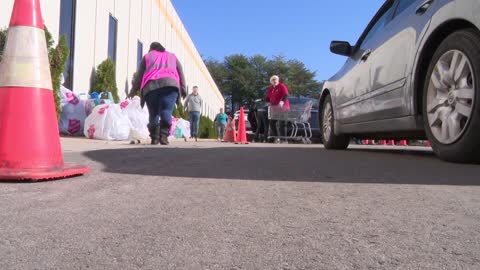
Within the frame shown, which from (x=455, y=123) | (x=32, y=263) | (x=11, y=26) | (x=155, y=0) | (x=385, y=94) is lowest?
(x=32, y=263)

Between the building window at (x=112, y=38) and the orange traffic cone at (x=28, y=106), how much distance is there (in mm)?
12523

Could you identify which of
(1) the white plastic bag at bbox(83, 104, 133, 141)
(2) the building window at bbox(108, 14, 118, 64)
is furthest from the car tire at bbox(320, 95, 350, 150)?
(2) the building window at bbox(108, 14, 118, 64)

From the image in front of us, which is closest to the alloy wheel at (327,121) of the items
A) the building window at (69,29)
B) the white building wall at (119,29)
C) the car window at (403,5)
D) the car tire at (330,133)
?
the car tire at (330,133)

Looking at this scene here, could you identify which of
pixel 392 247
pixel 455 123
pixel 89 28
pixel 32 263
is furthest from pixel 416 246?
pixel 89 28

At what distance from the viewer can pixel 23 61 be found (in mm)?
3176

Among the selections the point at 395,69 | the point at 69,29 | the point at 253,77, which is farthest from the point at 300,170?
the point at 253,77

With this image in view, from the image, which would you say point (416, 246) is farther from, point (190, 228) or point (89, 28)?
point (89, 28)

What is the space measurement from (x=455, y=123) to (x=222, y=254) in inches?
100

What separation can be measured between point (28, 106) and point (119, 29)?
13.8 meters

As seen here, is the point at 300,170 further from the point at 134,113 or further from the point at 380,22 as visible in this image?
the point at 134,113

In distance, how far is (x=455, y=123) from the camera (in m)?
3.51

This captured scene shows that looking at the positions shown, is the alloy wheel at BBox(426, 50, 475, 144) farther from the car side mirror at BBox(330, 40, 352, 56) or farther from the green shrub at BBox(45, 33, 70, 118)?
the green shrub at BBox(45, 33, 70, 118)

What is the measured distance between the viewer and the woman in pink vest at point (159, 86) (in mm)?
7957

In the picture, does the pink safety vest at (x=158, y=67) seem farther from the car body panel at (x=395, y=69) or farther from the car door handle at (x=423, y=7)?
the car door handle at (x=423, y=7)
